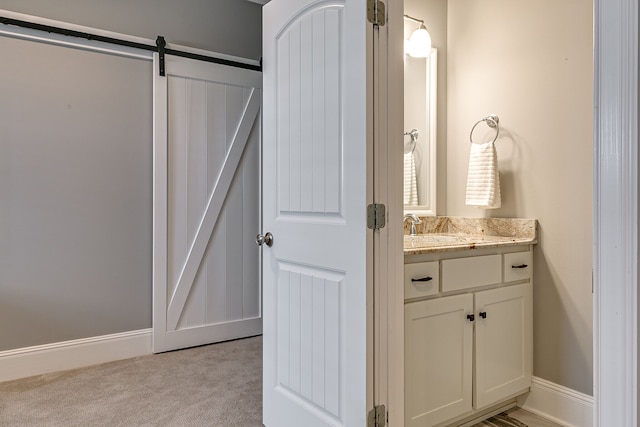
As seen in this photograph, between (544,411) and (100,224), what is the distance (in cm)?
287

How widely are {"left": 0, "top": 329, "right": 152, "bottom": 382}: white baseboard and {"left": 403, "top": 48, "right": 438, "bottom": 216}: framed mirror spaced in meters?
2.10

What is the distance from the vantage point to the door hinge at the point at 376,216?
1.45 metres

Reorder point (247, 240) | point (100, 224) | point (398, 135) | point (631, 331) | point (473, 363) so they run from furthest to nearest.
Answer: point (247, 240), point (100, 224), point (473, 363), point (398, 135), point (631, 331)

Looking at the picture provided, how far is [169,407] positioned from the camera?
85.0 inches


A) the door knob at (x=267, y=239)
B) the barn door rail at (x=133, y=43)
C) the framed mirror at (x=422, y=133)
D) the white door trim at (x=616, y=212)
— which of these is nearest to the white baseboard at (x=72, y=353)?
the door knob at (x=267, y=239)

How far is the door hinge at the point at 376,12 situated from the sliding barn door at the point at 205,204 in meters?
2.00

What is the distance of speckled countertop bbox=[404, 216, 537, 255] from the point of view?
1970mm

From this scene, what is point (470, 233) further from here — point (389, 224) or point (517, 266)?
point (389, 224)

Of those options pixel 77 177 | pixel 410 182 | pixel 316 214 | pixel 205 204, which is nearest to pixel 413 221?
pixel 410 182

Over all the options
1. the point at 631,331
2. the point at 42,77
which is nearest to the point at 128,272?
the point at 42,77

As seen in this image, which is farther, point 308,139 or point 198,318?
point 198,318

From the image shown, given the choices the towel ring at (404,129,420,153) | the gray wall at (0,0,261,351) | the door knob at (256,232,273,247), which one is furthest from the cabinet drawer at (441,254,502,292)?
the gray wall at (0,0,261,351)

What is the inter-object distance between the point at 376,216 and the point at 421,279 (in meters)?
0.44

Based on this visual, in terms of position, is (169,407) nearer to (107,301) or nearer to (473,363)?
(107,301)
